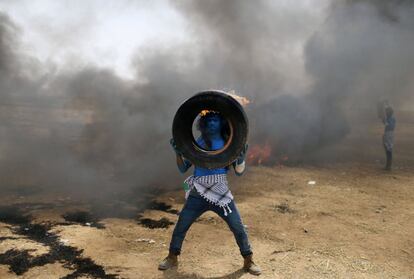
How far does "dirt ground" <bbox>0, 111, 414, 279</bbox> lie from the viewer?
4.20m

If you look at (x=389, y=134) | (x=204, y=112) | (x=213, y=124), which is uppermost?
(x=389, y=134)

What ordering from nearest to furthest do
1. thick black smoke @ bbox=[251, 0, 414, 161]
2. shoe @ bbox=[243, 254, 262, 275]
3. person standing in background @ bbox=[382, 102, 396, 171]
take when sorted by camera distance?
shoe @ bbox=[243, 254, 262, 275] → person standing in background @ bbox=[382, 102, 396, 171] → thick black smoke @ bbox=[251, 0, 414, 161]

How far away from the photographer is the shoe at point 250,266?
4039mm

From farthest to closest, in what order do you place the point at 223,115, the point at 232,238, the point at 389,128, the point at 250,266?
the point at 389,128 → the point at 232,238 → the point at 250,266 → the point at 223,115

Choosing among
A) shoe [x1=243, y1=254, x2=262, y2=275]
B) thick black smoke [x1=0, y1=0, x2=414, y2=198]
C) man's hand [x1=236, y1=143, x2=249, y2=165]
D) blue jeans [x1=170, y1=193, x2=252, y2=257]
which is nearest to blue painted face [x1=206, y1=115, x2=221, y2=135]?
man's hand [x1=236, y1=143, x2=249, y2=165]

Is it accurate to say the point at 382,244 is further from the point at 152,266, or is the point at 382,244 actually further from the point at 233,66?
the point at 233,66

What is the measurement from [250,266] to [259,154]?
7.04 metres

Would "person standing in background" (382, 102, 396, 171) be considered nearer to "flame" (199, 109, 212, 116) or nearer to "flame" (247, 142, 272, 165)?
"flame" (247, 142, 272, 165)

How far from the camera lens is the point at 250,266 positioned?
13.4 feet

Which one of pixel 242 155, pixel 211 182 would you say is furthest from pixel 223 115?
pixel 211 182

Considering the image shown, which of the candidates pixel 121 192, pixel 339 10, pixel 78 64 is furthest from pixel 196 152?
pixel 339 10

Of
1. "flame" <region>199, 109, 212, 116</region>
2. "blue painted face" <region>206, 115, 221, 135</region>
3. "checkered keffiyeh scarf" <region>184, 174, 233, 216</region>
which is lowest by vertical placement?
"checkered keffiyeh scarf" <region>184, 174, 233, 216</region>

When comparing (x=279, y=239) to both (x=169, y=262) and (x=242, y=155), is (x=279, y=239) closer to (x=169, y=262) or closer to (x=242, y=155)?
(x=169, y=262)

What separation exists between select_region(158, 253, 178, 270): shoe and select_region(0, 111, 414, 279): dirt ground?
75mm
